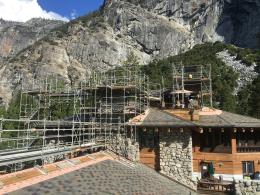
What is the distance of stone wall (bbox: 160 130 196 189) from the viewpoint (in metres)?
21.9

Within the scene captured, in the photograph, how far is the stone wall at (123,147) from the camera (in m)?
22.2

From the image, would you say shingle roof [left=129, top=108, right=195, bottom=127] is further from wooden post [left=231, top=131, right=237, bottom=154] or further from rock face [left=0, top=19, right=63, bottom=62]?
rock face [left=0, top=19, right=63, bottom=62]

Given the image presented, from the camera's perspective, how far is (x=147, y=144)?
23.4 meters

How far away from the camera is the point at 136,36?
118312mm

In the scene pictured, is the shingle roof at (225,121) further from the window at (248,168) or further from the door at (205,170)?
the door at (205,170)

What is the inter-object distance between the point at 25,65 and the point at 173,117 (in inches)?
4024

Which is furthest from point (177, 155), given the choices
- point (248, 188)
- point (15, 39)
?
point (15, 39)

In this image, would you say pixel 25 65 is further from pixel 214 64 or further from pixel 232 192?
pixel 232 192

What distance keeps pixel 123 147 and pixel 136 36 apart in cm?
9936

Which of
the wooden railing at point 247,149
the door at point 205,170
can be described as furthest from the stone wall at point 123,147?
the wooden railing at point 247,149

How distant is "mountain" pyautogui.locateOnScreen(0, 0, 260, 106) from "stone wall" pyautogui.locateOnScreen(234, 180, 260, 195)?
88.5 m

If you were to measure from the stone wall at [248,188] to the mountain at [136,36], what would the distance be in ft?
290

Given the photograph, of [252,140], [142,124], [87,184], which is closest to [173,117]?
[142,124]

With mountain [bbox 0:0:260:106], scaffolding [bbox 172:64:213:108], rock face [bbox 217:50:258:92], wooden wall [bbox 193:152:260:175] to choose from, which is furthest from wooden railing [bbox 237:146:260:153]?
mountain [bbox 0:0:260:106]
